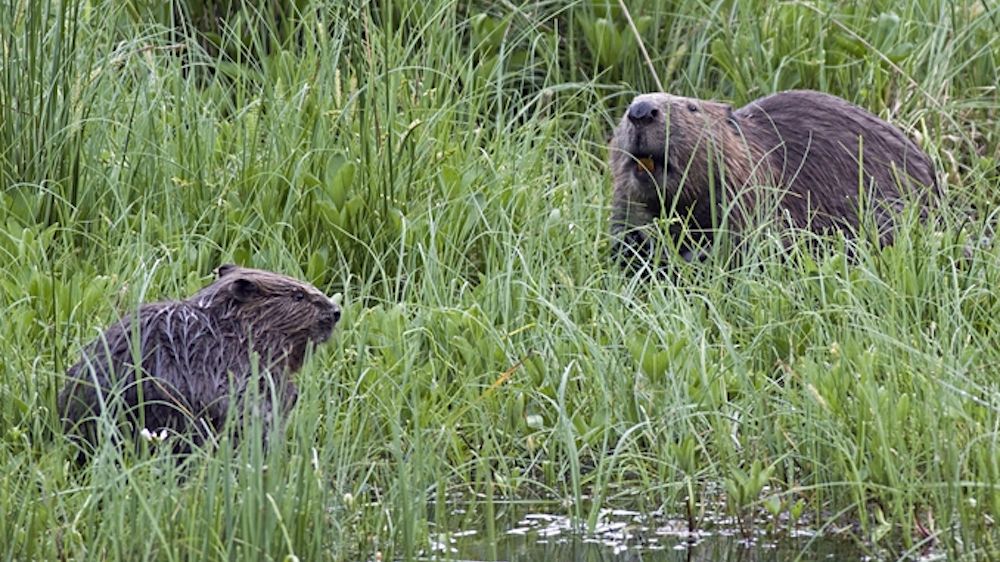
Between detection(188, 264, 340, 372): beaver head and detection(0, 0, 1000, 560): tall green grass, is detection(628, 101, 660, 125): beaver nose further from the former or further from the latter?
detection(188, 264, 340, 372): beaver head

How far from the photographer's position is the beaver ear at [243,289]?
162 inches

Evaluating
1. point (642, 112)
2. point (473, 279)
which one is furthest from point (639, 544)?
point (642, 112)

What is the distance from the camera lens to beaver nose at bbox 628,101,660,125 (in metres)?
5.23

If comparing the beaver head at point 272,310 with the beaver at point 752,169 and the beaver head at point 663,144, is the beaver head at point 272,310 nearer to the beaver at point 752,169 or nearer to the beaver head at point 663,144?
the beaver at point 752,169

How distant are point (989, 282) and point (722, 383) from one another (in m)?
0.83

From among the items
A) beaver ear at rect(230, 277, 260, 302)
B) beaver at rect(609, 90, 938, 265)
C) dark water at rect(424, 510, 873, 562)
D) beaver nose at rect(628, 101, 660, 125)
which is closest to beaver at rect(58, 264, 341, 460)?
beaver ear at rect(230, 277, 260, 302)

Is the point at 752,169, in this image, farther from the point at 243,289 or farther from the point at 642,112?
the point at 243,289

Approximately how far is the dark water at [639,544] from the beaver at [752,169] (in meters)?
1.36

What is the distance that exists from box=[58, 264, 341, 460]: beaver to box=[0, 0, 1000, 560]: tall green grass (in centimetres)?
9

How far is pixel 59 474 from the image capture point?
3.56 m

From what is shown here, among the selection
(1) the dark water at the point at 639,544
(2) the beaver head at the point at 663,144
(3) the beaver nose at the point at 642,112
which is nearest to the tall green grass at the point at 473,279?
(1) the dark water at the point at 639,544

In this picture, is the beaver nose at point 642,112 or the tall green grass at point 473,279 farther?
the beaver nose at point 642,112

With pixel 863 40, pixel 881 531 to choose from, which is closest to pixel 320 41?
pixel 863 40

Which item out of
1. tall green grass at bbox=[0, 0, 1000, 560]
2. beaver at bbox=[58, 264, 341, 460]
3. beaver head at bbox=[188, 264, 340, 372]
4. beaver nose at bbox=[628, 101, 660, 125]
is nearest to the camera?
tall green grass at bbox=[0, 0, 1000, 560]
